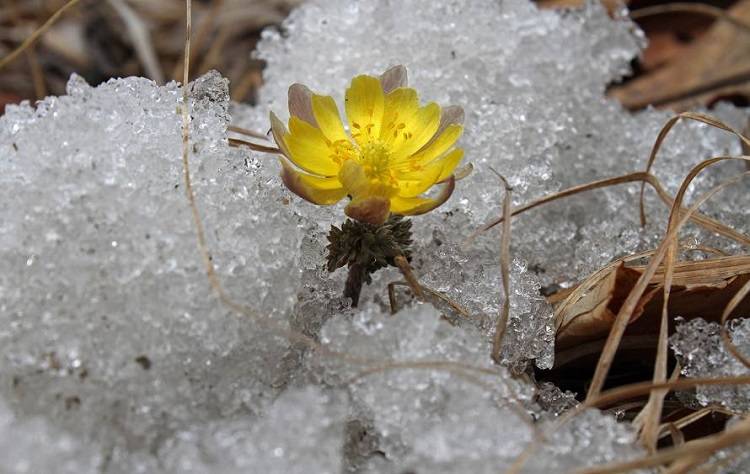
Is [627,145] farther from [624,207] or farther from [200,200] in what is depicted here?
[200,200]

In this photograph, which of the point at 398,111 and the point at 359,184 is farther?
the point at 398,111

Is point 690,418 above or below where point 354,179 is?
below

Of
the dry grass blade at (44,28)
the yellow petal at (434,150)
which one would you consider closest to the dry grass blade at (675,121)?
→ the yellow petal at (434,150)

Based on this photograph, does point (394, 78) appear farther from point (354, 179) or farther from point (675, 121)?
point (675, 121)

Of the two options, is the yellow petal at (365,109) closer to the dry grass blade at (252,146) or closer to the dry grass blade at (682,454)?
the dry grass blade at (252,146)

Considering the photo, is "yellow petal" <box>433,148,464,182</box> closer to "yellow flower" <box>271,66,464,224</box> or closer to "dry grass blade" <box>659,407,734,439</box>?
"yellow flower" <box>271,66,464,224</box>

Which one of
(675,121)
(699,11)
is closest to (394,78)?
(675,121)
